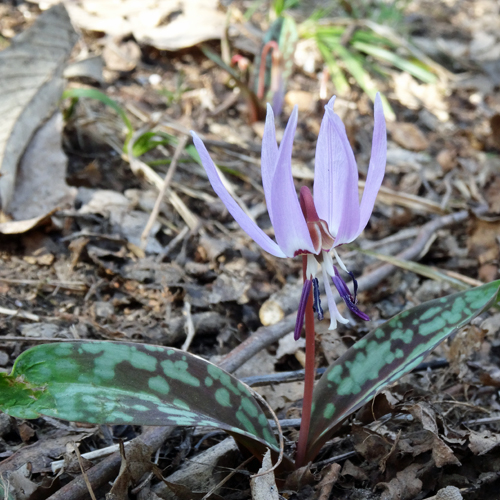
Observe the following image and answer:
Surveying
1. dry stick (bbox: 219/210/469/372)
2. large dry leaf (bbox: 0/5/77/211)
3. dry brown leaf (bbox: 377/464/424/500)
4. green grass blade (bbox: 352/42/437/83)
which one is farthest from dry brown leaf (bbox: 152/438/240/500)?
green grass blade (bbox: 352/42/437/83)

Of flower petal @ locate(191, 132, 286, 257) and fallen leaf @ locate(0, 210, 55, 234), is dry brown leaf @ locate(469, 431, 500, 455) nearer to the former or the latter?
flower petal @ locate(191, 132, 286, 257)

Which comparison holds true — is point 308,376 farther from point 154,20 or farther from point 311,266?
point 154,20

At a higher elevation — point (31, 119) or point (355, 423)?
point (31, 119)

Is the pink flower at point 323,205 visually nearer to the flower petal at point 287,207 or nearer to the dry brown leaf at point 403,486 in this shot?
the flower petal at point 287,207

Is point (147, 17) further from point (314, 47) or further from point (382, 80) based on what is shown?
point (382, 80)

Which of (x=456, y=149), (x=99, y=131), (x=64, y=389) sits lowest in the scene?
(x=456, y=149)

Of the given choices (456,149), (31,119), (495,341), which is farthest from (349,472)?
(456,149)
